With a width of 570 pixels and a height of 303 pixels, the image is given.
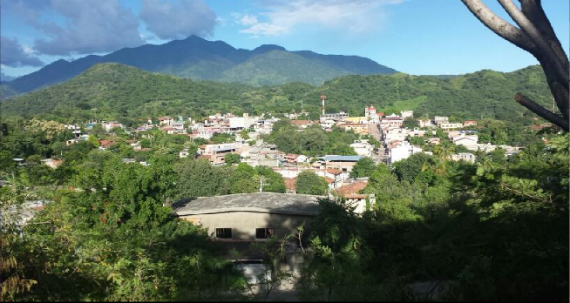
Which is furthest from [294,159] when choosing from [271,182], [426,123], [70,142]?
[426,123]

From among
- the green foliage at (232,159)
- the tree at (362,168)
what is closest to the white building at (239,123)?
the green foliage at (232,159)

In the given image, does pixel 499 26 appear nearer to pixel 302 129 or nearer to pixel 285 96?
pixel 302 129

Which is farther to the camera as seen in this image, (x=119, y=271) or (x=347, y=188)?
(x=347, y=188)

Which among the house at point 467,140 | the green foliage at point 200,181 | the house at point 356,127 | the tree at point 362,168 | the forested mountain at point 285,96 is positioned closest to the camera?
the green foliage at point 200,181

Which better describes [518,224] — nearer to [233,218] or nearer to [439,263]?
[439,263]

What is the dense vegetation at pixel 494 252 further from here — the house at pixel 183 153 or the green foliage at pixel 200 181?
the house at pixel 183 153

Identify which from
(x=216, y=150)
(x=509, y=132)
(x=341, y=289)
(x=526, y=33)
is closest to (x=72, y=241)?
(x=341, y=289)
